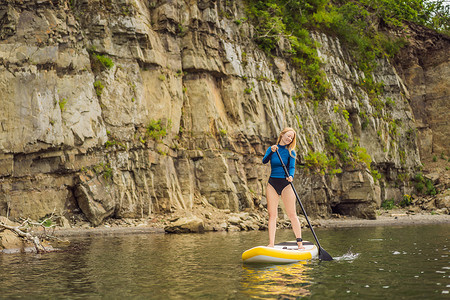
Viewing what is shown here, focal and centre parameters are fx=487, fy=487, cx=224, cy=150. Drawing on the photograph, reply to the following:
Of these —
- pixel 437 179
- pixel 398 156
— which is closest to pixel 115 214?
pixel 398 156

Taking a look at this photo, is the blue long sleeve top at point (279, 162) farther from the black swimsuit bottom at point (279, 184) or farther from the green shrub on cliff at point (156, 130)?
the green shrub on cliff at point (156, 130)

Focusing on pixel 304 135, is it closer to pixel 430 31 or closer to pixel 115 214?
pixel 115 214

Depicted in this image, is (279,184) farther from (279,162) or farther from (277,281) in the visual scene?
(277,281)

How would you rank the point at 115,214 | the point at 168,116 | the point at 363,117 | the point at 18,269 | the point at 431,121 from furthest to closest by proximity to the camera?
the point at 431,121
the point at 363,117
the point at 168,116
the point at 115,214
the point at 18,269

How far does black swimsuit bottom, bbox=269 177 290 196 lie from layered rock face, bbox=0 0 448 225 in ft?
58.9

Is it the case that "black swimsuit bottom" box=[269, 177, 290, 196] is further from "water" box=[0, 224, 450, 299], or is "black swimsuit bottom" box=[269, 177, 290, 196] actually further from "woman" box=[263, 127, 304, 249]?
"water" box=[0, 224, 450, 299]

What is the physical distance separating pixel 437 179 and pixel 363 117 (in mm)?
12867

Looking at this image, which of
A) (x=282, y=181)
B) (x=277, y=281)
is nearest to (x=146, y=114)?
(x=282, y=181)

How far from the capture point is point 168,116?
1330 inches

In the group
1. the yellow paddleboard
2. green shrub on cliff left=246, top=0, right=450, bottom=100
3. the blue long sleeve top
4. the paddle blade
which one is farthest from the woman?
green shrub on cliff left=246, top=0, right=450, bottom=100

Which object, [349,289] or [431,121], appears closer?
[349,289]

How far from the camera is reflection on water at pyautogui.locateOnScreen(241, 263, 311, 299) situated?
7.58 m

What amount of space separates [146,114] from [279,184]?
21587 millimetres

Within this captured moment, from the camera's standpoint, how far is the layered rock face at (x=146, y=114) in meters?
27.1
